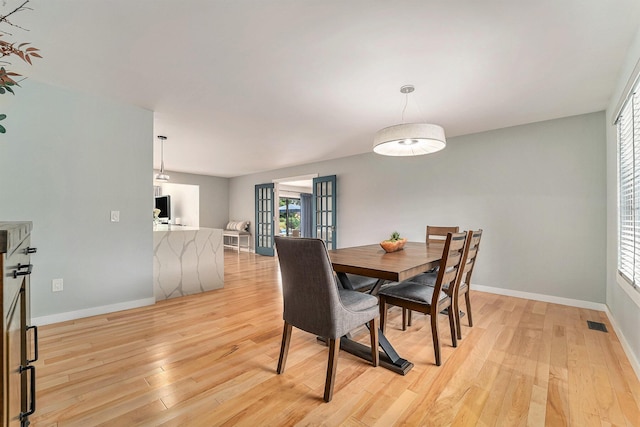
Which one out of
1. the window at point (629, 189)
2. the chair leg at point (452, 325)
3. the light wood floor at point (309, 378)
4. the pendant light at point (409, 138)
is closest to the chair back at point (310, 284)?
the light wood floor at point (309, 378)

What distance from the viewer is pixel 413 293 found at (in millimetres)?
2129

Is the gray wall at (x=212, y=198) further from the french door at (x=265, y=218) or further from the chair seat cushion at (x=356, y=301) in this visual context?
the chair seat cushion at (x=356, y=301)

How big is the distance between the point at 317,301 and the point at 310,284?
105 millimetres

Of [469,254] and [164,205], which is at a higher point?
[164,205]

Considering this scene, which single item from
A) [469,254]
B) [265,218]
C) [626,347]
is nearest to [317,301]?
[469,254]

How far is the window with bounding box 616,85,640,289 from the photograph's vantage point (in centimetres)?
201

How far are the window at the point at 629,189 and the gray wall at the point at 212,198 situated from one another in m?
8.05

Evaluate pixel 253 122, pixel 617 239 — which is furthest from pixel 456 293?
pixel 253 122

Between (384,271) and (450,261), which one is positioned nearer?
(384,271)

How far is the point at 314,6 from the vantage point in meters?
1.66

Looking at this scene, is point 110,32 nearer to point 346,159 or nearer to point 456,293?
point 456,293

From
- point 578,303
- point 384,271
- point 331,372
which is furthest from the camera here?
point 578,303

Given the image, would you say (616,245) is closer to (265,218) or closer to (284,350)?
(284,350)

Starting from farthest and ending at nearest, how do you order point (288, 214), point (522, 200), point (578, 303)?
point (288, 214)
point (522, 200)
point (578, 303)
